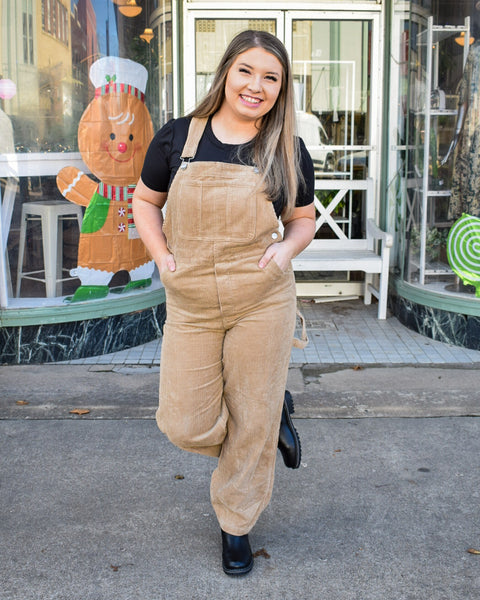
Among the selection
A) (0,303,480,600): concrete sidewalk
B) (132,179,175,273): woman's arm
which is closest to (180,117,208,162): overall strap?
(132,179,175,273): woman's arm

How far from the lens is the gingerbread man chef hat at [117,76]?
519cm

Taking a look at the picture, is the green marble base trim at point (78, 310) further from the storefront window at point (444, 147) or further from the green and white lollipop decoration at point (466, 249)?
the green and white lollipop decoration at point (466, 249)

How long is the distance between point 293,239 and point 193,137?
532mm

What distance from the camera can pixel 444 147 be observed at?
5699mm

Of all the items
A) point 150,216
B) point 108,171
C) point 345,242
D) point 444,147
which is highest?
point 444,147

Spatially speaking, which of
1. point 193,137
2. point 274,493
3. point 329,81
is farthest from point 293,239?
point 329,81

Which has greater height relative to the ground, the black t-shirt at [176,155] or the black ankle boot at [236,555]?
the black t-shirt at [176,155]

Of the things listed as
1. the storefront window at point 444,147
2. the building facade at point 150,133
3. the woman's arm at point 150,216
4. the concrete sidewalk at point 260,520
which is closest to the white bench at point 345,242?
the building facade at point 150,133

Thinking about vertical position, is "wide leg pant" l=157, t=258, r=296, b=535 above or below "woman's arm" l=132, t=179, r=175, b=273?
below

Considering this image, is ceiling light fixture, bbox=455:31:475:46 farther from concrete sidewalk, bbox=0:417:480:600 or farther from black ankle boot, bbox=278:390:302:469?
black ankle boot, bbox=278:390:302:469

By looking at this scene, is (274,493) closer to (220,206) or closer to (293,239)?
(293,239)

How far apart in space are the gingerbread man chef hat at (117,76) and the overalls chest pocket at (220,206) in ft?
9.63

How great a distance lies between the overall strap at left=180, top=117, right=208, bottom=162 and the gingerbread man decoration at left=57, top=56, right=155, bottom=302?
266cm

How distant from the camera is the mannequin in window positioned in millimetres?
5418
